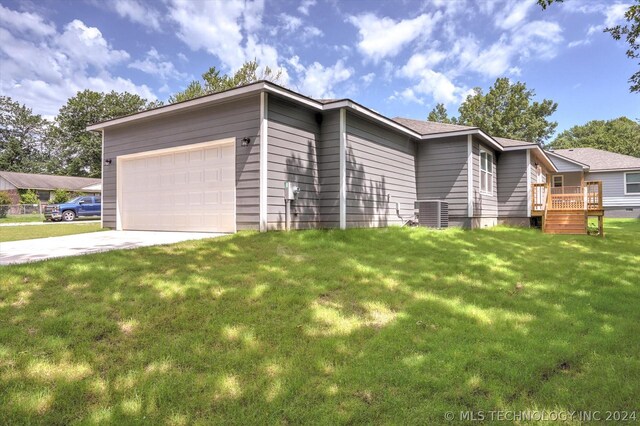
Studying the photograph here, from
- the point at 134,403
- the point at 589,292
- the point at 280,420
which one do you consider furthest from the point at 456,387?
the point at 589,292

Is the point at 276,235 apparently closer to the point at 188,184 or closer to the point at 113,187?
the point at 188,184

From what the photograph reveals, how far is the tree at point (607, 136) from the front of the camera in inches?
1457

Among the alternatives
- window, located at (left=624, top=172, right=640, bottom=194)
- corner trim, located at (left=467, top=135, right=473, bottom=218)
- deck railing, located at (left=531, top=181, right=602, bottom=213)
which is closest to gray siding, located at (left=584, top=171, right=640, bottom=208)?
window, located at (left=624, top=172, right=640, bottom=194)

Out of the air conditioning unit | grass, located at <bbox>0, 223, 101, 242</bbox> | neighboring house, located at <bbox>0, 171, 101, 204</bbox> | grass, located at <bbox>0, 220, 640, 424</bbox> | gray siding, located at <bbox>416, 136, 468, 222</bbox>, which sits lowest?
grass, located at <bbox>0, 220, 640, 424</bbox>

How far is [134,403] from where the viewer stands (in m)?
2.18

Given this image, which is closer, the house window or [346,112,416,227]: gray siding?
[346,112,416,227]: gray siding

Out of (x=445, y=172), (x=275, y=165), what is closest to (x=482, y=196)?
(x=445, y=172)

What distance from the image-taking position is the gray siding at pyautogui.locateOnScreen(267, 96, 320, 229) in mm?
7688

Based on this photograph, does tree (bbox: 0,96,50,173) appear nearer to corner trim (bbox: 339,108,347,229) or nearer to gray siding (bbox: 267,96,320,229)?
gray siding (bbox: 267,96,320,229)

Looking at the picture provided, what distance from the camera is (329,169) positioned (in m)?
8.82

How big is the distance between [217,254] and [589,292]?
5051mm

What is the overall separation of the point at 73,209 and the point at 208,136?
53.0ft

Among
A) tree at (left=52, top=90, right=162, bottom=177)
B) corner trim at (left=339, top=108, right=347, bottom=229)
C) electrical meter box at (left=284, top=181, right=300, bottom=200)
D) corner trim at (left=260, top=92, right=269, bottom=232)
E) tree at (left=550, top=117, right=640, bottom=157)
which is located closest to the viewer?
corner trim at (left=260, top=92, right=269, bottom=232)

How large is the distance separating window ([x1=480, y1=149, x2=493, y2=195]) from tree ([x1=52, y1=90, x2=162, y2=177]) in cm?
4304
